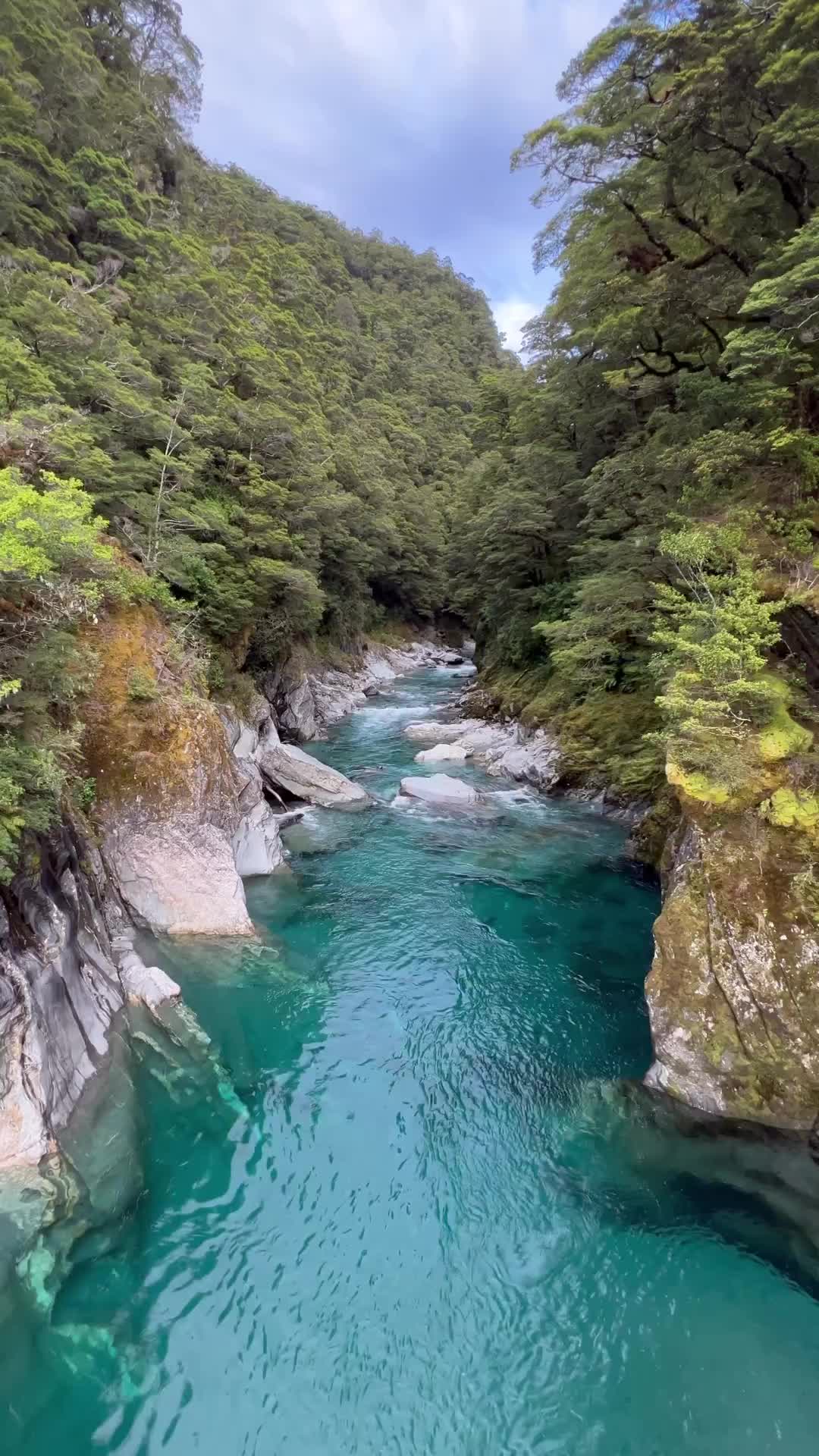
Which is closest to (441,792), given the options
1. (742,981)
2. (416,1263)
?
(742,981)

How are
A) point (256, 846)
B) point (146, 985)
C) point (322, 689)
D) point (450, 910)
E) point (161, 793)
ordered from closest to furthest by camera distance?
1. point (146, 985)
2. point (161, 793)
3. point (450, 910)
4. point (256, 846)
5. point (322, 689)

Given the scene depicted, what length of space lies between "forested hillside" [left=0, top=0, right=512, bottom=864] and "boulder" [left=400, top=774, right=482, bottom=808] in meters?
6.27

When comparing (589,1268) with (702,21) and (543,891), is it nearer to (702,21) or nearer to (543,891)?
(543,891)

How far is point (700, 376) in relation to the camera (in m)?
11.8

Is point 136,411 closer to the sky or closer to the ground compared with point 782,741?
closer to the sky

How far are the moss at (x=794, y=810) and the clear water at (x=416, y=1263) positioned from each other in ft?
11.4

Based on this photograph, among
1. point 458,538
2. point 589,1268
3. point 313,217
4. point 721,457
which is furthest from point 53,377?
point 313,217

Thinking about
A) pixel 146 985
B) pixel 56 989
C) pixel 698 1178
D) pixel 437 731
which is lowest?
pixel 146 985

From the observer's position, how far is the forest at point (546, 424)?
741 centimetres

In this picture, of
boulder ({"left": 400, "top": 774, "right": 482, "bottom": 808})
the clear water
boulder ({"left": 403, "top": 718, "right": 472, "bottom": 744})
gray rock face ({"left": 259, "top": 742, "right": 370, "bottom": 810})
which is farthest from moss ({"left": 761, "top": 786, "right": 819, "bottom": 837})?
boulder ({"left": 403, "top": 718, "right": 472, "bottom": 744})

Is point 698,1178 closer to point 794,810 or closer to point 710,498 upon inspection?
point 794,810

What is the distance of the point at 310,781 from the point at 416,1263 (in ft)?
40.1

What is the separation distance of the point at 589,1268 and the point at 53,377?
1704 centimetres

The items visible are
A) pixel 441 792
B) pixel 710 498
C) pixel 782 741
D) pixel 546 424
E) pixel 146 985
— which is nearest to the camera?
pixel 782 741
